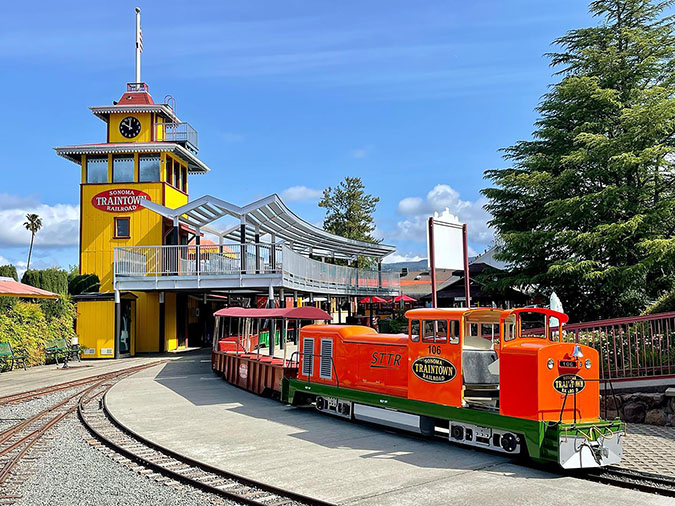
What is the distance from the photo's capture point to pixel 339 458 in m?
10.2

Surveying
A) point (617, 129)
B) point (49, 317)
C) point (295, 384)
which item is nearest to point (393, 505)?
point (295, 384)

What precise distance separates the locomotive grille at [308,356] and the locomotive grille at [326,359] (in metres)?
0.43

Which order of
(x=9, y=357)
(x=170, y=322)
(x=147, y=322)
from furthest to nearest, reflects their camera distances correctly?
(x=170, y=322) < (x=147, y=322) < (x=9, y=357)

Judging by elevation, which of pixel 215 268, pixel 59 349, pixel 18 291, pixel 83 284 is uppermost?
pixel 215 268

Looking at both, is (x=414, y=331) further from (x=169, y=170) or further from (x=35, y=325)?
(x=169, y=170)

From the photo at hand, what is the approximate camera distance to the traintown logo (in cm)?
3341

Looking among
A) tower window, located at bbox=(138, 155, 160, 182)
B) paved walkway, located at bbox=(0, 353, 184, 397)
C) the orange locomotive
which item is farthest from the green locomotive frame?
tower window, located at bbox=(138, 155, 160, 182)

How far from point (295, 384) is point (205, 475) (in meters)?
5.92

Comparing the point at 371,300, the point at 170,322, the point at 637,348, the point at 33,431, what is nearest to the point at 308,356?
the point at 33,431

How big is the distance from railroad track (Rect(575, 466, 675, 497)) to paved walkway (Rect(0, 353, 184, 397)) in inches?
627

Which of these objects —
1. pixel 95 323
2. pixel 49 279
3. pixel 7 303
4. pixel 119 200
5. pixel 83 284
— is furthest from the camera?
pixel 119 200

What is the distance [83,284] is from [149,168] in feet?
22.7

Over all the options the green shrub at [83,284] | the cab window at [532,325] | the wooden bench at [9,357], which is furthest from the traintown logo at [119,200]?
the cab window at [532,325]

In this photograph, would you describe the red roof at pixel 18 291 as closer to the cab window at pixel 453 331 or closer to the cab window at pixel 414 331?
the cab window at pixel 414 331
